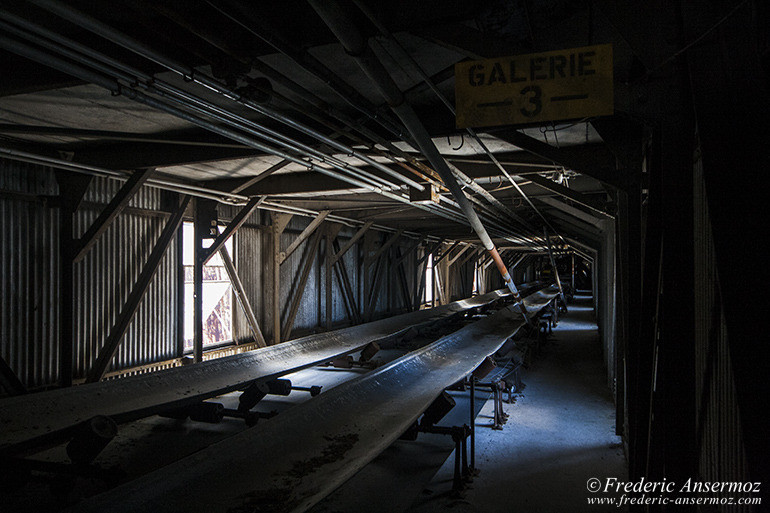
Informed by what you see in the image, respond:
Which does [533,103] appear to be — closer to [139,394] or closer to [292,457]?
[292,457]

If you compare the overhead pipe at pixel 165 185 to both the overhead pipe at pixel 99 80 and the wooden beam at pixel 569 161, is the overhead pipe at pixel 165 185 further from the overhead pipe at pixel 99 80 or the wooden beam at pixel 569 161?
the wooden beam at pixel 569 161

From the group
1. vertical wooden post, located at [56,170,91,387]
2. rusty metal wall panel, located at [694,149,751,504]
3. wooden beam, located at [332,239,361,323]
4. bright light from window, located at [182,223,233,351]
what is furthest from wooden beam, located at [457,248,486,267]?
rusty metal wall panel, located at [694,149,751,504]

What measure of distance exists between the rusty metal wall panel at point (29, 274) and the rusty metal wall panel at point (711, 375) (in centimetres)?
665

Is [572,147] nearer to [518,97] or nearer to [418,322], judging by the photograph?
[518,97]

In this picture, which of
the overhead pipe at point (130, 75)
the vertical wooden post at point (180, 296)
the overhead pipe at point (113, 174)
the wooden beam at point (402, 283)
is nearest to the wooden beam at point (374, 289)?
the wooden beam at point (402, 283)

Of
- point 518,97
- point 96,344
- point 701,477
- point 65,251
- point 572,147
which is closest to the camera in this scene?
point 518,97

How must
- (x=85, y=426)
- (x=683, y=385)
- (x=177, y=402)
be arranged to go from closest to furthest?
(x=683, y=385) → (x=85, y=426) → (x=177, y=402)

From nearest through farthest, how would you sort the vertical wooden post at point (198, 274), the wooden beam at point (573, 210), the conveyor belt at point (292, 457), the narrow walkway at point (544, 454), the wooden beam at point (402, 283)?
the conveyor belt at point (292, 457)
the narrow walkway at point (544, 454)
the vertical wooden post at point (198, 274)
the wooden beam at point (573, 210)
the wooden beam at point (402, 283)

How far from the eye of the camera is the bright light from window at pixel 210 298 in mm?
7922

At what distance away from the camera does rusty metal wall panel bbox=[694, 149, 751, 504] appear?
207 cm

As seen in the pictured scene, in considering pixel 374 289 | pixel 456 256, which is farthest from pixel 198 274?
pixel 456 256

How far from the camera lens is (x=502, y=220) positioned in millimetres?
10672

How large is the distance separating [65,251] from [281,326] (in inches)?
204

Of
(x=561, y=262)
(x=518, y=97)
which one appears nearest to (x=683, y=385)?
(x=518, y=97)
